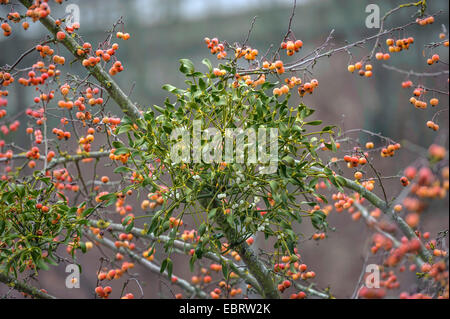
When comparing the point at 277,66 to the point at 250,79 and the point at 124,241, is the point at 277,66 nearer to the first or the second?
the point at 250,79

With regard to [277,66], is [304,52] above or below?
above

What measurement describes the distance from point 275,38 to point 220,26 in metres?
0.30

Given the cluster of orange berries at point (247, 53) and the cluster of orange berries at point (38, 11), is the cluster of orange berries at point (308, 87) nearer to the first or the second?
the cluster of orange berries at point (247, 53)

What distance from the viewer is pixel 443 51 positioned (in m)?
2.32

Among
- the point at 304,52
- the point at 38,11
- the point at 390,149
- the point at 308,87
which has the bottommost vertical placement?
the point at 390,149

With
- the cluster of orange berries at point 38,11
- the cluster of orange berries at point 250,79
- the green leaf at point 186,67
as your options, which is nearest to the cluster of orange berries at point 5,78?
the cluster of orange berries at point 38,11

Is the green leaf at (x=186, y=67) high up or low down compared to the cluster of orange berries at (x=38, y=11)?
down

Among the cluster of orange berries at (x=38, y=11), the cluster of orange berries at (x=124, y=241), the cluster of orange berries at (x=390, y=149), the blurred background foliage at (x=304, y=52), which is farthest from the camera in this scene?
the blurred background foliage at (x=304, y=52)

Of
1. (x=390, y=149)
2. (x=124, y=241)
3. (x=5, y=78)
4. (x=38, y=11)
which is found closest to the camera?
(x=38, y=11)

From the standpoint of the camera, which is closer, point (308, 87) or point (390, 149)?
point (308, 87)

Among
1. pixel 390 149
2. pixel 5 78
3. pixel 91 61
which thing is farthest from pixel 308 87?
pixel 5 78

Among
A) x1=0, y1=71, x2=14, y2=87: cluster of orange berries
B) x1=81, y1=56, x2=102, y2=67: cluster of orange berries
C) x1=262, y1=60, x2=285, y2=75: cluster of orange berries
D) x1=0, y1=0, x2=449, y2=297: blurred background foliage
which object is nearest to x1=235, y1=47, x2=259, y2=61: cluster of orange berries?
x1=262, y1=60, x2=285, y2=75: cluster of orange berries

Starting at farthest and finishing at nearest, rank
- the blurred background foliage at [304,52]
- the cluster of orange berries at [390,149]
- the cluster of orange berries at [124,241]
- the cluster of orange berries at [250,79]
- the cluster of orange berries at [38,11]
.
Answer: the blurred background foliage at [304,52]
the cluster of orange berries at [124,241]
the cluster of orange berries at [390,149]
the cluster of orange berries at [250,79]
the cluster of orange berries at [38,11]

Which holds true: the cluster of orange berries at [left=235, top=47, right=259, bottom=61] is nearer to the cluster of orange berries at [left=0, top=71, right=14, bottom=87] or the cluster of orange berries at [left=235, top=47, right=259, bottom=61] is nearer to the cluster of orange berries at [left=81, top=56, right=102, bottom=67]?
the cluster of orange berries at [left=81, top=56, right=102, bottom=67]
